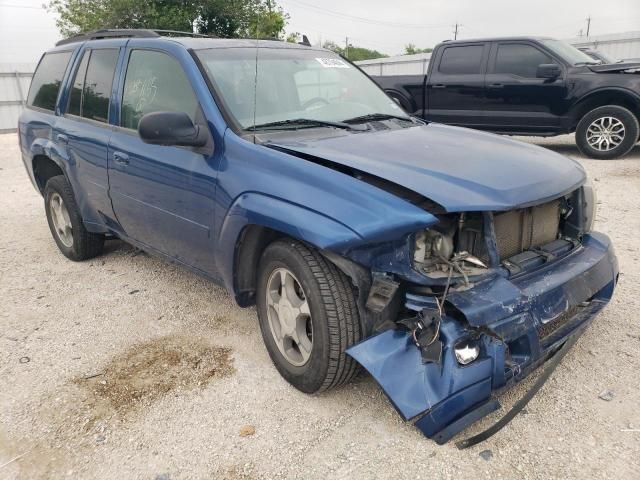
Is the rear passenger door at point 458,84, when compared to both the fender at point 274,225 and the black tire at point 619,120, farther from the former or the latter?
the fender at point 274,225

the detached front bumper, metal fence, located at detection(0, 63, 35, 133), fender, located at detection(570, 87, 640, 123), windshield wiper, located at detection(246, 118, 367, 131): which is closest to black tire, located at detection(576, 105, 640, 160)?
fender, located at detection(570, 87, 640, 123)

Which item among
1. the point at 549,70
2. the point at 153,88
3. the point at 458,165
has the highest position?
the point at 549,70

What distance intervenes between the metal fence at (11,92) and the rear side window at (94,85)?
51.4 feet

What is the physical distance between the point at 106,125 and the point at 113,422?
214cm

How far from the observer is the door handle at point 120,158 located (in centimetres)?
358

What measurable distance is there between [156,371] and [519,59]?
764 centimetres

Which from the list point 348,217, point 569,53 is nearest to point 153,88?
point 348,217

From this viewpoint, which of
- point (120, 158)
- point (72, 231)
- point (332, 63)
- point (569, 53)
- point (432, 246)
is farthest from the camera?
point (569, 53)

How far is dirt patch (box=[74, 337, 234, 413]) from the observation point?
9.31ft

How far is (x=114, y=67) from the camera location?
12.7 feet

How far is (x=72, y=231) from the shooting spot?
4.65 metres

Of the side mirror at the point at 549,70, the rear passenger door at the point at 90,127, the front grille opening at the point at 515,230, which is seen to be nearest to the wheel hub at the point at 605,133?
the side mirror at the point at 549,70

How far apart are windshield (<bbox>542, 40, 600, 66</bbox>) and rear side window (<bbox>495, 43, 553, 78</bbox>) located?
197mm

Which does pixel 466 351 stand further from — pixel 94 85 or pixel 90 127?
pixel 94 85
